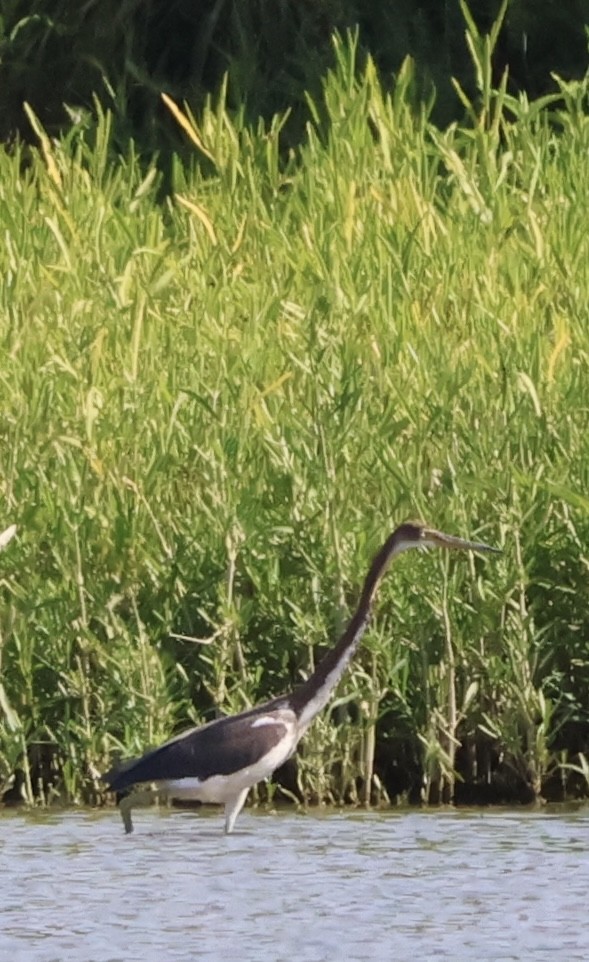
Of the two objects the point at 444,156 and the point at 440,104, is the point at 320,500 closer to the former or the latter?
the point at 444,156

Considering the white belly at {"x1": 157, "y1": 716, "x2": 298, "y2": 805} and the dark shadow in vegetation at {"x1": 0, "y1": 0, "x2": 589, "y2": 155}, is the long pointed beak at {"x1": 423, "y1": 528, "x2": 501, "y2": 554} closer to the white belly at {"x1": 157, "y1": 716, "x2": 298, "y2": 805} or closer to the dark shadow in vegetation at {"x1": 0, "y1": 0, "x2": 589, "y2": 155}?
the white belly at {"x1": 157, "y1": 716, "x2": 298, "y2": 805}

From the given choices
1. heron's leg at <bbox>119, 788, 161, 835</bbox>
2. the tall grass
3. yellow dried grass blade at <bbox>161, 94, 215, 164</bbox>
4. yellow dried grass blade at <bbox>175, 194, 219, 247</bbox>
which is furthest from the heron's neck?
yellow dried grass blade at <bbox>161, 94, 215, 164</bbox>

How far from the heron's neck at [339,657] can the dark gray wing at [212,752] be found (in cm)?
8

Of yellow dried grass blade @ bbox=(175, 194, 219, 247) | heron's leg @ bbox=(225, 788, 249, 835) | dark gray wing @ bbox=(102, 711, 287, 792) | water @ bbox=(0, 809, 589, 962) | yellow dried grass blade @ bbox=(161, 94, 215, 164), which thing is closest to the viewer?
water @ bbox=(0, 809, 589, 962)

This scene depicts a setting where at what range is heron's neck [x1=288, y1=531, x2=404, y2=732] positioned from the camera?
20.8 ft

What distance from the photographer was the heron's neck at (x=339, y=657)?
6.33m

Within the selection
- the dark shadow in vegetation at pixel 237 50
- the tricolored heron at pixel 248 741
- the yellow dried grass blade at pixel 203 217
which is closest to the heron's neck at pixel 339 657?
the tricolored heron at pixel 248 741

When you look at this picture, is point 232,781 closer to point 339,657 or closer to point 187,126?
point 339,657

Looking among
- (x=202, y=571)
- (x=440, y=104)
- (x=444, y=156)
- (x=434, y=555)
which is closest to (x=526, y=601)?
(x=434, y=555)

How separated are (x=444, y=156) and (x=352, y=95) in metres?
0.45

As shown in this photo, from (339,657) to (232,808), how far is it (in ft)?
1.60

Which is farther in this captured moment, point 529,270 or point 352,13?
point 352,13

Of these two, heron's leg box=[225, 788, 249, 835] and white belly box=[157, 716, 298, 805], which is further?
heron's leg box=[225, 788, 249, 835]

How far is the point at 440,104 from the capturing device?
10742mm
